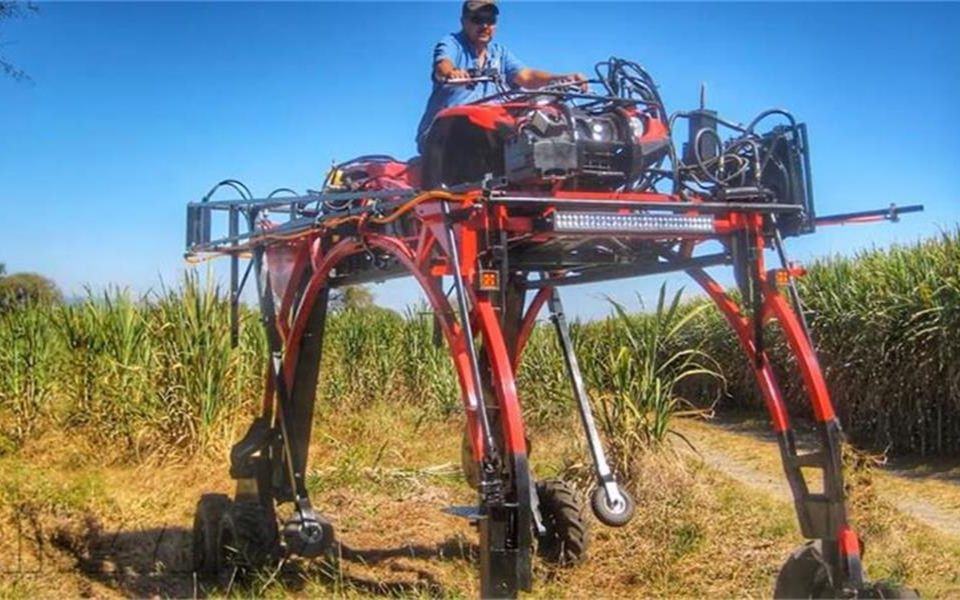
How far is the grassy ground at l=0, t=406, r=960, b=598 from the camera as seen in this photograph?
21.7 feet

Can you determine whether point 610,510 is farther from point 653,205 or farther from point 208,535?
point 208,535

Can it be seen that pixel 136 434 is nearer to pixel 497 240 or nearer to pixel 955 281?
pixel 497 240

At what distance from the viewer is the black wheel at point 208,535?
265 inches

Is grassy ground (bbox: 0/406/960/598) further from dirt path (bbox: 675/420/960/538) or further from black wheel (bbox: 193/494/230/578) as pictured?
dirt path (bbox: 675/420/960/538)

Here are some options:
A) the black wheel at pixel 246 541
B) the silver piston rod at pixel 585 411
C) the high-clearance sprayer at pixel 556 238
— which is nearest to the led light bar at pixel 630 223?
the high-clearance sprayer at pixel 556 238

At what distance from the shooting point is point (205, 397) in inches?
407

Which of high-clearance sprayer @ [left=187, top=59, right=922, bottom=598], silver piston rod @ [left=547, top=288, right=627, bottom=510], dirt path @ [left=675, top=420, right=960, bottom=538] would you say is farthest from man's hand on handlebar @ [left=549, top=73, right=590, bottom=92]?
dirt path @ [left=675, top=420, right=960, bottom=538]

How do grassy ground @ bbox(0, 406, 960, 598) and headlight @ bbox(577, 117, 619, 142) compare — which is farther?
grassy ground @ bbox(0, 406, 960, 598)

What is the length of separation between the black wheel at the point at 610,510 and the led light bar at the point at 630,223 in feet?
5.22

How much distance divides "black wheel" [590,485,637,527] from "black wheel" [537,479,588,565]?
50.0 inches

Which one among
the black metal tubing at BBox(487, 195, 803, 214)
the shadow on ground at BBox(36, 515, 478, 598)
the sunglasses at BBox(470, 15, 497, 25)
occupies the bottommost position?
the shadow on ground at BBox(36, 515, 478, 598)

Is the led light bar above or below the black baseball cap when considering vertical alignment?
below

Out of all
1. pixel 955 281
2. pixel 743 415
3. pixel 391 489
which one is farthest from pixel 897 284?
pixel 391 489

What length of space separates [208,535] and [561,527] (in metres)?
2.20
